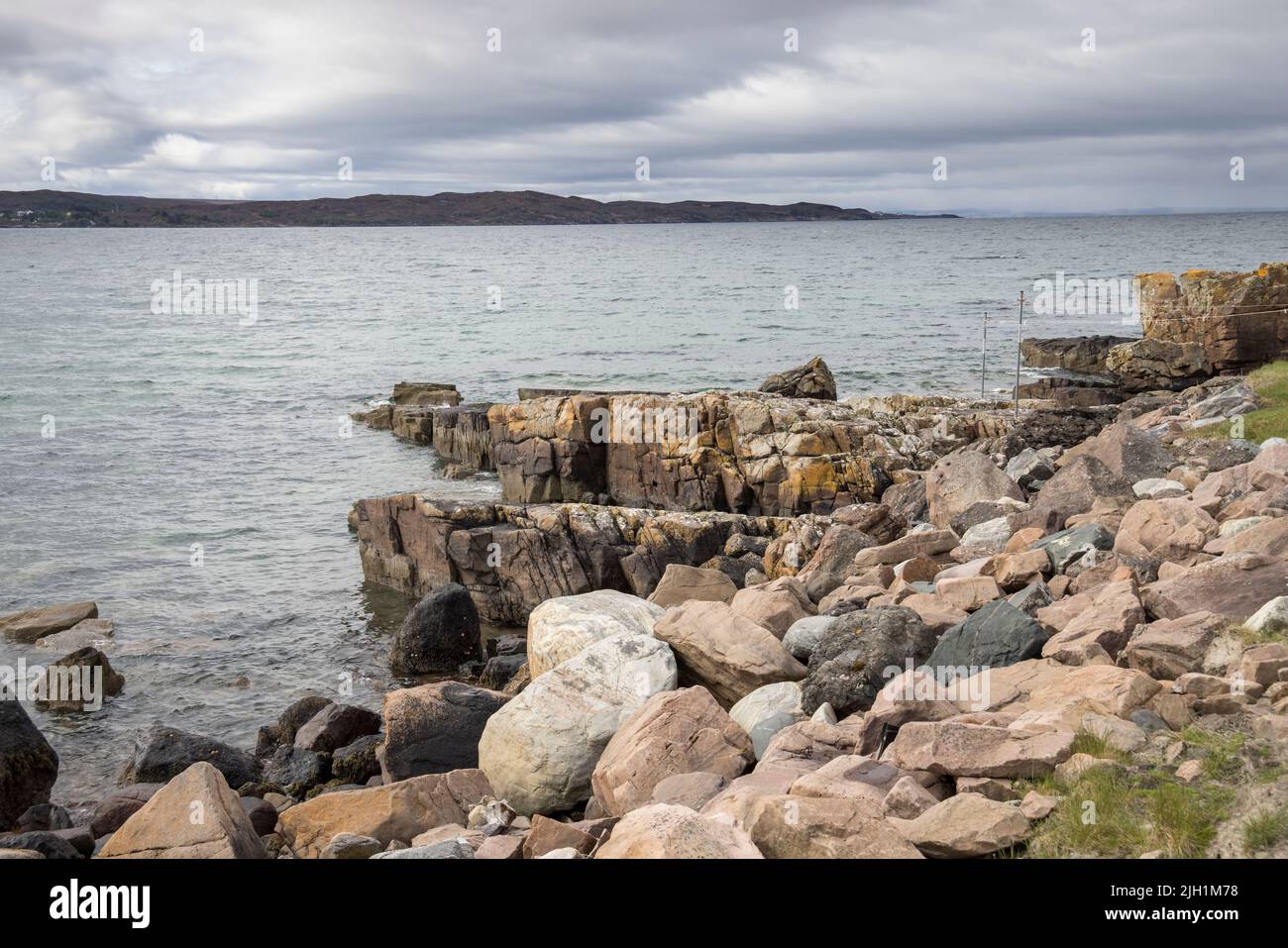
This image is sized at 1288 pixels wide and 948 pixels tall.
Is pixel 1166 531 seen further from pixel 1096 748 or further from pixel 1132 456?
pixel 1096 748

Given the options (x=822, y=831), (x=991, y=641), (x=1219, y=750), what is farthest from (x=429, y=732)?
(x=1219, y=750)

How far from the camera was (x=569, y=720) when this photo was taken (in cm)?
981

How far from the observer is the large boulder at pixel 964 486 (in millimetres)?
16500

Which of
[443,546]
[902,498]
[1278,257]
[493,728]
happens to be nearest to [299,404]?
[443,546]

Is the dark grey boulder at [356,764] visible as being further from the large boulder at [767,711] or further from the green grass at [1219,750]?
the green grass at [1219,750]

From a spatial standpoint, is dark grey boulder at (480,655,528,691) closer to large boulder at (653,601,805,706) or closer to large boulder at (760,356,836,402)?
large boulder at (653,601,805,706)

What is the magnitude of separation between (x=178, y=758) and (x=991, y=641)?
1001 centimetres

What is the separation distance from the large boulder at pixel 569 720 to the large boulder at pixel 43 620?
12.5 meters

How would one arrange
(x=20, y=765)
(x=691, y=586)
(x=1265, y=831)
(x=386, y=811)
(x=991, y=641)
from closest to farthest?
1. (x=1265, y=831)
2. (x=386, y=811)
3. (x=991, y=641)
4. (x=20, y=765)
5. (x=691, y=586)

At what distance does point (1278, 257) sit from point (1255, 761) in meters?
117

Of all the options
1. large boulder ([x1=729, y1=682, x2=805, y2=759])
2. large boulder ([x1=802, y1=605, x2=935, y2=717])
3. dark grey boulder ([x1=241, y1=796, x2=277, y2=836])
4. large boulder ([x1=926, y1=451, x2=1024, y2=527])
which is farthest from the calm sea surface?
large boulder ([x1=926, y1=451, x2=1024, y2=527])

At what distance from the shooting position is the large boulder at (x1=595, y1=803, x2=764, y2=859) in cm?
567

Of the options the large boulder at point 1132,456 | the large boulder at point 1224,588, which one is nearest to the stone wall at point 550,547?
the large boulder at point 1132,456

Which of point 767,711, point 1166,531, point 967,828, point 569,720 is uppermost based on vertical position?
point 1166,531
